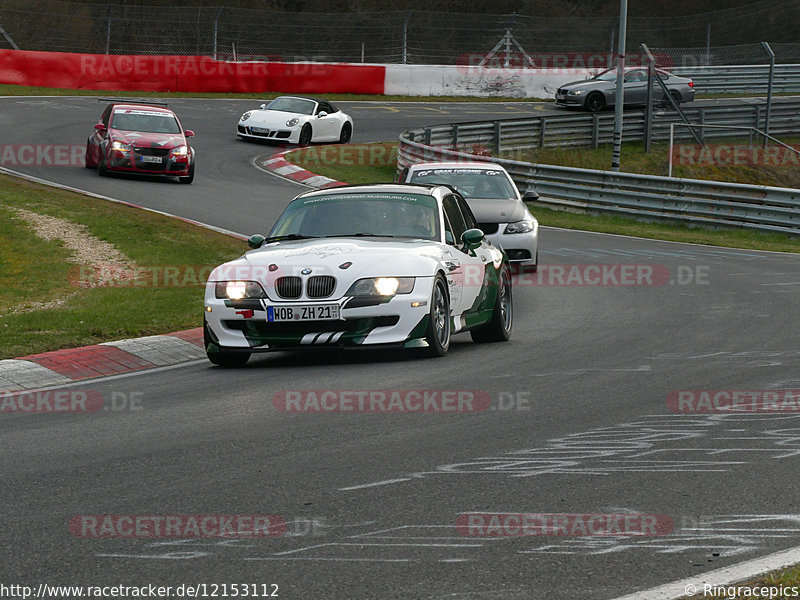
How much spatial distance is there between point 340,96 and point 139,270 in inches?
1204

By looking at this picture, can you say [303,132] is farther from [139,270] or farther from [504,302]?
[504,302]

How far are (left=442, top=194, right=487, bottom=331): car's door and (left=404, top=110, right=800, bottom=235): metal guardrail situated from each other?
1412 centimetres

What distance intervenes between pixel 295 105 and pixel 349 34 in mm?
12802

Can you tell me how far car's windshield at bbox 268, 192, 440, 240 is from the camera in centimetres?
1143

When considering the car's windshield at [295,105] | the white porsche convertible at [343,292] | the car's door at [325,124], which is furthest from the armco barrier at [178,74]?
the white porsche convertible at [343,292]

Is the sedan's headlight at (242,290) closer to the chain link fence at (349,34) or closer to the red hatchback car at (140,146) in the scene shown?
the red hatchback car at (140,146)

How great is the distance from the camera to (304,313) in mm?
10023

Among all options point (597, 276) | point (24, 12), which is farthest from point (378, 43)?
point (597, 276)

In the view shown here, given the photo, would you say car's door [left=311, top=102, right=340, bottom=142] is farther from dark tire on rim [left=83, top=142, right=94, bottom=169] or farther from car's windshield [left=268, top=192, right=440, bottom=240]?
car's windshield [left=268, top=192, right=440, bottom=240]

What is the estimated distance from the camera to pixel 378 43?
155 ft

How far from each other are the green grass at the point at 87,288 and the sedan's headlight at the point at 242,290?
1799 mm

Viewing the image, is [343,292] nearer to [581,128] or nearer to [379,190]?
[379,190]

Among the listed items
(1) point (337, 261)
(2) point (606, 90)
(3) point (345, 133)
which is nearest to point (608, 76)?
(2) point (606, 90)

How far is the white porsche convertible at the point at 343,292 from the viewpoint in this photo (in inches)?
396
